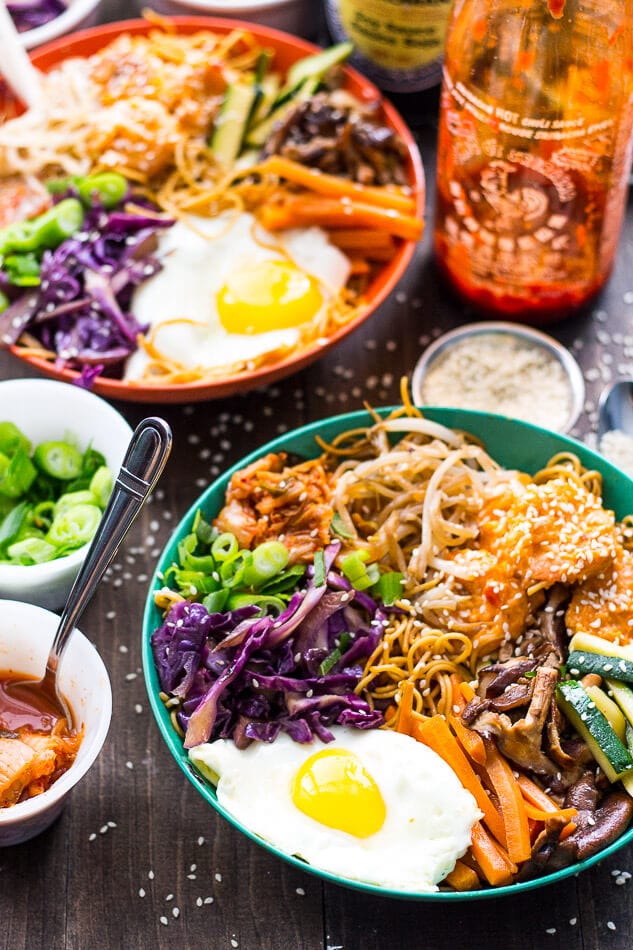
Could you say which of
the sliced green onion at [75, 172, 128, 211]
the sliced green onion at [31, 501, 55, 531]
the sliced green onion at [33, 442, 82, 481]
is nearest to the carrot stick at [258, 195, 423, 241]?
the sliced green onion at [75, 172, 128, 211]

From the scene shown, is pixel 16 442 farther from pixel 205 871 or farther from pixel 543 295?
pixel 543 295

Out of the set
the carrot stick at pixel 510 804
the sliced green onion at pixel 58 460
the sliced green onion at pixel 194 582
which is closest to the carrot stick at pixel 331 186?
the sliced green onion at pixel 58 460

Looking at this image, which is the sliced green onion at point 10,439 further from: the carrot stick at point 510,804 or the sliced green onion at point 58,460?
the carrot stick at point 510,804

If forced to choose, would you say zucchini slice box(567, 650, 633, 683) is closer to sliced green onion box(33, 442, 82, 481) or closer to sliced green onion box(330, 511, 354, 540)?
sliced green onion box(330, 511, 354, 540)

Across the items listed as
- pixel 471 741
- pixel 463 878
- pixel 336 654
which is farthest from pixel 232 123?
pixel 463 878

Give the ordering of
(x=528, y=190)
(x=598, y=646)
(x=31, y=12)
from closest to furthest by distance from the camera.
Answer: (x=598, y=646) → (x=528, y=190) → (x=31, y=12)

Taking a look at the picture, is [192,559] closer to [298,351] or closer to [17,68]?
[298,351]
